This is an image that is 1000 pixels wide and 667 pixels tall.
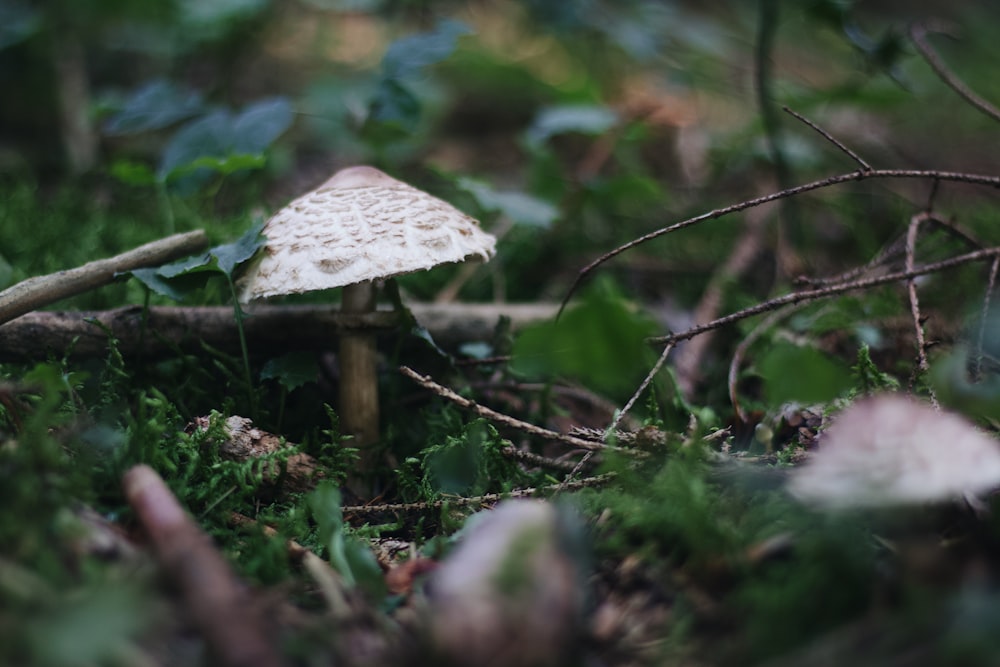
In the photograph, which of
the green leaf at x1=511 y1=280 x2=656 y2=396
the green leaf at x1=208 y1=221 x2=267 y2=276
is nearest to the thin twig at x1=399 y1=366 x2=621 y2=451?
the green leaf at x1=511 y1=280 x2=656 y2=396

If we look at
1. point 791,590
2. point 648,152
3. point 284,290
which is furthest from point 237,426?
point 648,152

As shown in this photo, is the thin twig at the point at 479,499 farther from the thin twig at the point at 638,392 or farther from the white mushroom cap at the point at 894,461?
the white mushroom cap at the point at 894,461

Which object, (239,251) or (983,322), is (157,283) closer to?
(239,251)

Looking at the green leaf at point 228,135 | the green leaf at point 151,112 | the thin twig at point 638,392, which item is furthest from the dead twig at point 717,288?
the green leaf at point 151,112

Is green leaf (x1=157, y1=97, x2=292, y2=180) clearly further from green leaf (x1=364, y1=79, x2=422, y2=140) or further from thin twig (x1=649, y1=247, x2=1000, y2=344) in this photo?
thin twig (x1=649, y1=247, x2=1000, y2=344)

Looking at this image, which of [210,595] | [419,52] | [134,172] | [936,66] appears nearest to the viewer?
[210,595]

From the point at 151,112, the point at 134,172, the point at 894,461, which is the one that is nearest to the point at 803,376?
the point at 894,461
